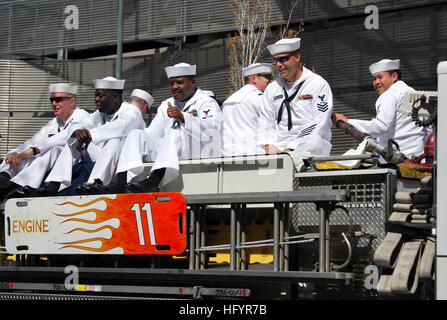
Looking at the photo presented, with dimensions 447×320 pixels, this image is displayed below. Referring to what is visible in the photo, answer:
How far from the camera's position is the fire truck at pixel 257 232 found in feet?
19.3

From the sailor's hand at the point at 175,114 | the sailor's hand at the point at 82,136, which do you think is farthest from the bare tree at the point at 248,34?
the sailor's hand at the point at 82,136

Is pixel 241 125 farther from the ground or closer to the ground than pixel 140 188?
farther from the ground

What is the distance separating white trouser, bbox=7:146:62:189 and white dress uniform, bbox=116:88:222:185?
3.28 ft

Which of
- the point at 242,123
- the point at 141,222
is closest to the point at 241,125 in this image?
the point at 242,123

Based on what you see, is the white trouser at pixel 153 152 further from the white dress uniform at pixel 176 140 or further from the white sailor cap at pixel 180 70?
the white sailor cap at pixel 180 70

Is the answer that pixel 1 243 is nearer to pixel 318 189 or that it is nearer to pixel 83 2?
pixel 318 189

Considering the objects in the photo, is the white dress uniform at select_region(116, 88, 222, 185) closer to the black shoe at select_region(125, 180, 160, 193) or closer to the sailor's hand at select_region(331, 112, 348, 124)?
the black shoe at select_region(125, 180, 160, 193)

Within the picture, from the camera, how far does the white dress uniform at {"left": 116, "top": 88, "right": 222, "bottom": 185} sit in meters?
7.42

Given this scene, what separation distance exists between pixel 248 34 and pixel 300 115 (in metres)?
10.9

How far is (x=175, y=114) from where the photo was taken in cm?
803

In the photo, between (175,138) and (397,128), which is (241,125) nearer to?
(175,138)

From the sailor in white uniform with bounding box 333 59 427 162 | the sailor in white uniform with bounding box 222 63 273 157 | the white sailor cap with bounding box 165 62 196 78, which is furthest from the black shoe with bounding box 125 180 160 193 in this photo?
the sailor in white uniform with bounding box 333 59 427 162

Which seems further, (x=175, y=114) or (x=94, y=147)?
(x=94, y=147)
